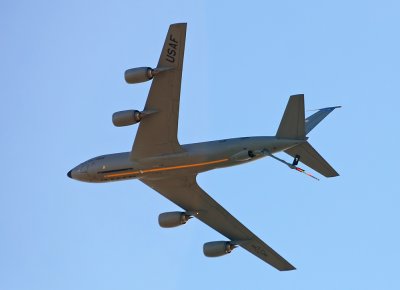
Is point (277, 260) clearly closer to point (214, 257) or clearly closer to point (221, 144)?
point (214, 257)

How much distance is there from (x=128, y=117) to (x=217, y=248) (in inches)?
486

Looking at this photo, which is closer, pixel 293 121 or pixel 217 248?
pixel 293 121

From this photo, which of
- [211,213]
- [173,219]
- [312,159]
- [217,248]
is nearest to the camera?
[312,159]

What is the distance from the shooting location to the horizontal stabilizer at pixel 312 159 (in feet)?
182

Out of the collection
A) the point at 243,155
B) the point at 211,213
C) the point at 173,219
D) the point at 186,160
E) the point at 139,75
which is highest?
the point at 139,75

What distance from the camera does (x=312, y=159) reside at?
55781 millimetres

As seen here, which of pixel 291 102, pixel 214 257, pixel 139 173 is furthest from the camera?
pixel 214 257

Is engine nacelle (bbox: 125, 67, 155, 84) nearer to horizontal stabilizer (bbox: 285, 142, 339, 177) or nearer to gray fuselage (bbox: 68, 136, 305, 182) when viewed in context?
gray fuselage (bbox: 68, 136, 305, 182)

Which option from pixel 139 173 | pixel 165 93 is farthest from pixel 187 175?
pixel 165 93

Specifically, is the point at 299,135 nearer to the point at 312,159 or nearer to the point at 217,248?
the point at 312,159

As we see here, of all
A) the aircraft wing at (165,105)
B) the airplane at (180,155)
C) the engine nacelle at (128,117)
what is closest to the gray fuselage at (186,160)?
the airplane at (180,155)

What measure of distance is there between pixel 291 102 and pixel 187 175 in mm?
9423

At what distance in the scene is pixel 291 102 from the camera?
54906mm

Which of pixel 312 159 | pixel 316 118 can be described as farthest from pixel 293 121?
pixel 316 118
